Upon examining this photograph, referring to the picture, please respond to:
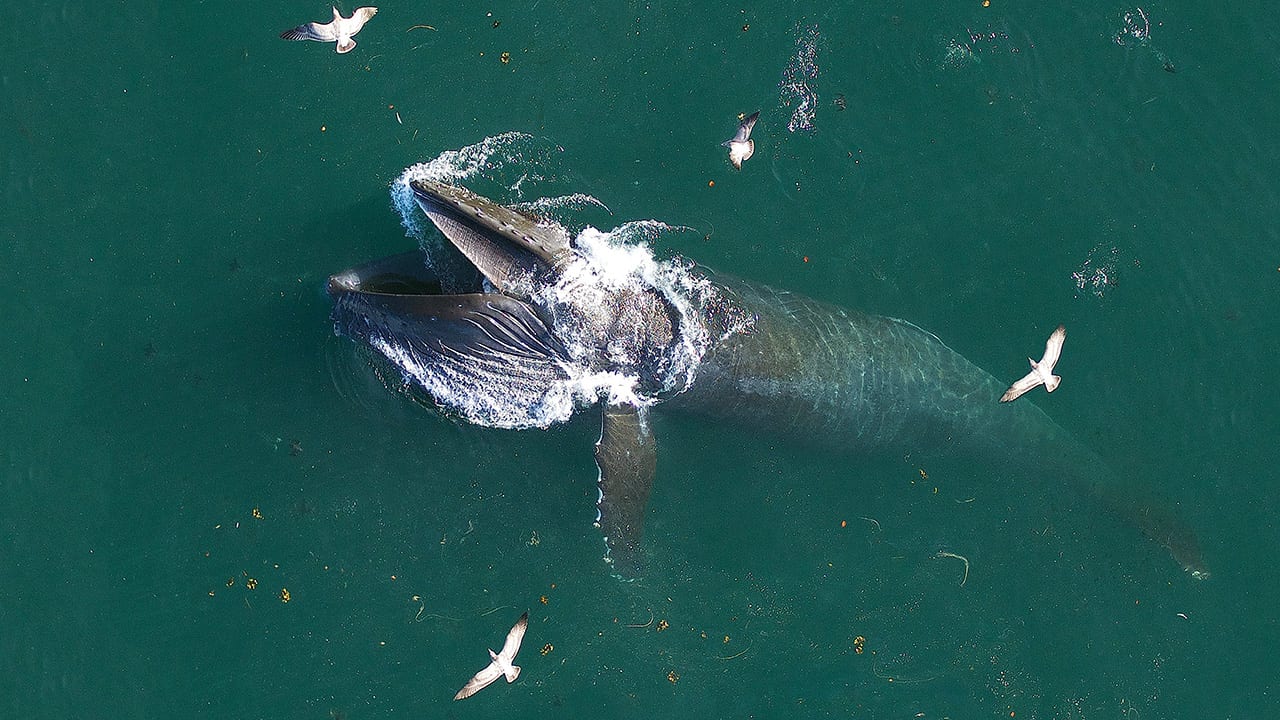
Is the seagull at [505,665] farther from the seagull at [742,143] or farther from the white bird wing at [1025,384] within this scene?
the white bird wing at [1025,384]

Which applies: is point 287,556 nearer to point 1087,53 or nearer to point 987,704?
point 987,704

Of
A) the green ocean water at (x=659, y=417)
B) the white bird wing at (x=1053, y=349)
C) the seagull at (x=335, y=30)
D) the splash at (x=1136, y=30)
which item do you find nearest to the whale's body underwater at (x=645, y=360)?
the green ocean water at (x=659, y=417)

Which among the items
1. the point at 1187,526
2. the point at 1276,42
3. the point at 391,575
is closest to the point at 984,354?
the point at 1187,526

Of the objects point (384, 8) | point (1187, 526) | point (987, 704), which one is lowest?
point (987, 704)

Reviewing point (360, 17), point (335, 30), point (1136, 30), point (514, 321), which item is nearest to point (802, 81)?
point (1136, 30)

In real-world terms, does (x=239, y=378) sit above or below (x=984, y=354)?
below

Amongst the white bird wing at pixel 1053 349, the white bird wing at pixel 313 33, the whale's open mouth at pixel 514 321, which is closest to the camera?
the whale's open mouth at pixel 514 321
